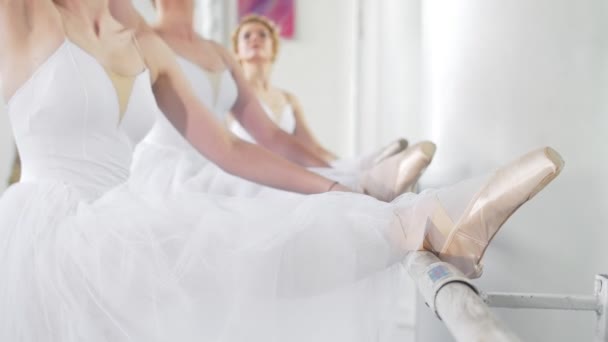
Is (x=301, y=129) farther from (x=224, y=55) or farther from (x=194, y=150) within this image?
(x=194, y=150)

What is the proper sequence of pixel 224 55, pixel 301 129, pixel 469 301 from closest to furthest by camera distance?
pixel 469 301 → pixel 224 55 → pixel 301 129

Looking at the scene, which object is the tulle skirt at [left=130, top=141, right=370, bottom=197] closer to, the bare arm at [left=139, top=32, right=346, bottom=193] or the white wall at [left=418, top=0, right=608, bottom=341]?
the bare arm at [left=139, top=32, right=346, bottom=193]

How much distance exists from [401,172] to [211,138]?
1.17 ft

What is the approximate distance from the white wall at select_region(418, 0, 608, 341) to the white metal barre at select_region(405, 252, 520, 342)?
0.30 m

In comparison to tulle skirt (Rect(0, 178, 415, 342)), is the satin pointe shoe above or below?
below

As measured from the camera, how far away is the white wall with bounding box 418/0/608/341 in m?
0.92

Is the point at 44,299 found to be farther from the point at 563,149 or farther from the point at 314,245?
the point at 563,149

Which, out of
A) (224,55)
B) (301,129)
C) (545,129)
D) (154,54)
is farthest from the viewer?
(301,129)

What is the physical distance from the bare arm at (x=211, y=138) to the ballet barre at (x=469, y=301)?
37cm

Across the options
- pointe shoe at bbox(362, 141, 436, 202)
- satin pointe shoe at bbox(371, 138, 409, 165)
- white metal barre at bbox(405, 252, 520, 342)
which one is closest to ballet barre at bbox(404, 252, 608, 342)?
white metal barre at bbox(405, 252, 520, 342)

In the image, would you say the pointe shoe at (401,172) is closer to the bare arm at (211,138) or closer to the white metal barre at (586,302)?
the bare arm at (211,138)

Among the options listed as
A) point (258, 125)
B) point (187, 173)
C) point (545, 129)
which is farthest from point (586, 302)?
point (258, 125)

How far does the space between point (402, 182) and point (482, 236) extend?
479mm

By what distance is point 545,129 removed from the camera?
3.30 feet
